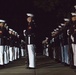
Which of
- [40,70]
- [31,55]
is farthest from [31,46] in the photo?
[40,70]

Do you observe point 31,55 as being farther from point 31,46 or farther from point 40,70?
point 40,70

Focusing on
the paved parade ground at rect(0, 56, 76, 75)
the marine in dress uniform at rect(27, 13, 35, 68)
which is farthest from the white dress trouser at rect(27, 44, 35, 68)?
the paved parade ground at rect(0, 56, 76, 75)

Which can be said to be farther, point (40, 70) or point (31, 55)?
point (31, 55)

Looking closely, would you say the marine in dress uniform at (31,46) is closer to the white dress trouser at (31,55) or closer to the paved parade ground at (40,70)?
the white dress trouser at (31,55)

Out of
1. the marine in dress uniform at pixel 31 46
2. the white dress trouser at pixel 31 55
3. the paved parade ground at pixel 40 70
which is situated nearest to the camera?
the paved parade ground at pixel 40 70

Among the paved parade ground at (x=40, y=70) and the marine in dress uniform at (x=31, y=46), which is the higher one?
the marine in dress uniform at (x=31, y=46)

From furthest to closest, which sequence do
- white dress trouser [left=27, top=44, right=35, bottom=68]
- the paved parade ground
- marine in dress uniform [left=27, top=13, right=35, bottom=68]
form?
white dress trouser [left=27, top=44, right=35, bottom=68] < marine in dress uniform [left=27, top=13, right=35, bottom=68] < the paved parade ground

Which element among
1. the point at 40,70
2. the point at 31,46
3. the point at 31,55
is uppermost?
the point at 31,46

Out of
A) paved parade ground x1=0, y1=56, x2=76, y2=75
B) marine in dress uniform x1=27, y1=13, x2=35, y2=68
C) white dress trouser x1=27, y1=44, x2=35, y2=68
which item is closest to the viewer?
paved parade ground x1=0, y1=56, x2=76, y2=75

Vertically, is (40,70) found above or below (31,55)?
below

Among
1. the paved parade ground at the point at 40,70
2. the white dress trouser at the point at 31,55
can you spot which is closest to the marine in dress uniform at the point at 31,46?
the white dress trouser at the point at 31,55

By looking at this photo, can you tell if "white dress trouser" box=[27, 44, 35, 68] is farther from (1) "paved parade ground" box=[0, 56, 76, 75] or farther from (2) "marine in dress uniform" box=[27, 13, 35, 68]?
(1) "paved parade ground" box=[0, 56, 76, 75]

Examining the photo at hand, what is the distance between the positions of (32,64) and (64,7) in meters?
10.1

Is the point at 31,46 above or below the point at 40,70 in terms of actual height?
above
